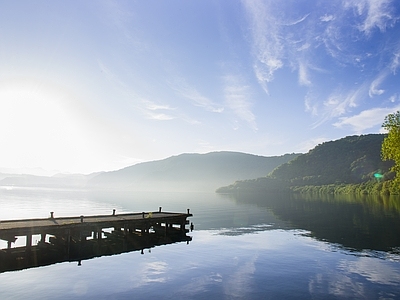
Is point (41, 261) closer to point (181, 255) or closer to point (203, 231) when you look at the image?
point (181, 255)

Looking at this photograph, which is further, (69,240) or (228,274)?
(69,240)

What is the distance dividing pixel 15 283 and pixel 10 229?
14.7 feet

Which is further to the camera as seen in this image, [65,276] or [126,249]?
[126,249]

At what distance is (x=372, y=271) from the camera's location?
92.0ft

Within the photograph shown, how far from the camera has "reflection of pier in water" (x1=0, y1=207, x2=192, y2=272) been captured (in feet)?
89.0

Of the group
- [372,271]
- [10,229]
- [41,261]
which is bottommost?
[372,271]

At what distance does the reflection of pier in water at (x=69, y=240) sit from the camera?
2714 cm

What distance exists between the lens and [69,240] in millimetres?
29594

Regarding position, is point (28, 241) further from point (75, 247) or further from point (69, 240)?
point (75, 247)

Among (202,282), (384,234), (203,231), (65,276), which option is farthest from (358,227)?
(65,276)

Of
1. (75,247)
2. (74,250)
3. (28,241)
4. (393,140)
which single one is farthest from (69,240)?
(393,140)

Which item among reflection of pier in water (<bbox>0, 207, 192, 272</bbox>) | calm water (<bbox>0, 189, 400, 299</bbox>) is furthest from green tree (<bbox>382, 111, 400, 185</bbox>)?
reflection of pier in water (<bbox>0, 207, 192, 272</bbox>)

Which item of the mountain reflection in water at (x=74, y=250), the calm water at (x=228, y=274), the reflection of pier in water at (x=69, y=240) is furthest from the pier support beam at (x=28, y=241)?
the calm water at (x=228, y=274)

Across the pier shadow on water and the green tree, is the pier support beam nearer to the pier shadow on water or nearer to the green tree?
the pier shadow on water
